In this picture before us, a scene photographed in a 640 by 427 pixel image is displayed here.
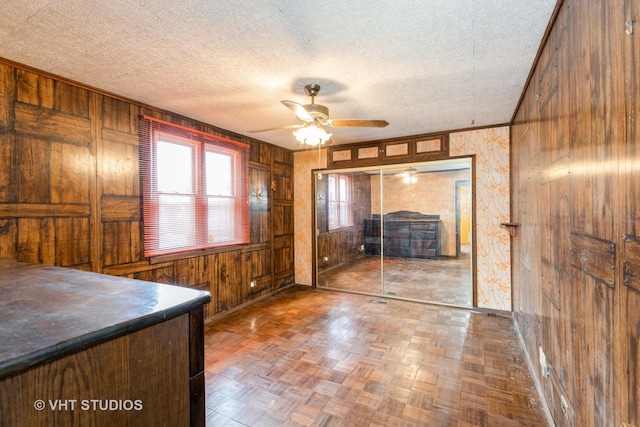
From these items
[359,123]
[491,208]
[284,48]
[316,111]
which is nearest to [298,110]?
[316,111]

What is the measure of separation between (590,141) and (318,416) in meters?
2.15

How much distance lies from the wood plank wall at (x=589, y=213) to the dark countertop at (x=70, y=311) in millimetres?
1440

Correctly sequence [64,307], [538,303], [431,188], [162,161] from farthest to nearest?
1. [431,188]
2. [162,161]
3. [538,303]
4. [64,307]

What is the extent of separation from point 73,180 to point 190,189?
3.62ft

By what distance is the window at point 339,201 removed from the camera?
5357 millimetres

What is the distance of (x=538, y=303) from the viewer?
2174 millimetres

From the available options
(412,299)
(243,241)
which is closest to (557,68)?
(412,299)

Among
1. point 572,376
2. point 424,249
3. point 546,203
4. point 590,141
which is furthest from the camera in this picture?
point 424,249

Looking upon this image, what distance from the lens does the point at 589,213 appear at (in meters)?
1.23

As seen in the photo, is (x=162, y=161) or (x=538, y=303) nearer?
(x=538, y=303)

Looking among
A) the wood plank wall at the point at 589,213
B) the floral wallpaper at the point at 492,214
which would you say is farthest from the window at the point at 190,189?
the wood plank wall at the point at 589,213

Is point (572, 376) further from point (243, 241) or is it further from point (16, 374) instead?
point (243, 241)

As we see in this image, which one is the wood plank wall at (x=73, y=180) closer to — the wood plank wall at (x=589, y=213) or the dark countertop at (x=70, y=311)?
the dark countertop at (x=70, y=311)

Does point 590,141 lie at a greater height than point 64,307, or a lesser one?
greater
